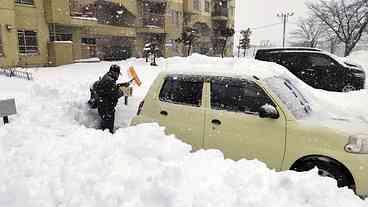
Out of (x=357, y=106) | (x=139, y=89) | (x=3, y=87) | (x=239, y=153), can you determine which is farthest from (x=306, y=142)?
(x=3, y=87)

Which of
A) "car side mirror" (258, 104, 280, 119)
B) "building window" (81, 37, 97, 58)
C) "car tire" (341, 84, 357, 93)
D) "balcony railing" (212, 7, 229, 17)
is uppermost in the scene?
"balcony railing" (212, 7, 229, 17)

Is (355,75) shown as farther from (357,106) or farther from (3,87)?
(3,87)

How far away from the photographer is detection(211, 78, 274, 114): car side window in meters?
4.65

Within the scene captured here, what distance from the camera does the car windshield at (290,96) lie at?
4.61 metres

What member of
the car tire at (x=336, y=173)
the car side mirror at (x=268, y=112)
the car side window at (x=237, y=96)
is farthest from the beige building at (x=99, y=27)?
the car tire at (x=336, y=173)

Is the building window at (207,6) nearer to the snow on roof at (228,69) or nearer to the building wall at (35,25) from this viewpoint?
the building wall at (35,25)

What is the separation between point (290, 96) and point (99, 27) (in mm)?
24498

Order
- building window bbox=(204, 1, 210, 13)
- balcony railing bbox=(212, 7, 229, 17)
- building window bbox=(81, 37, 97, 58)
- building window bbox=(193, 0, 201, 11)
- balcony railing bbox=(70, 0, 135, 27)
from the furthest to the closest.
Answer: balcony railing bbox=(212, 7, 229, 17)
building window bbox=(204, 1, 210, 13)
building window bbox=(193, 0, 201, 11)
balcony railing bbox=(70, 0, 135, 27)
building window bbox=(81, 37, 97, 58)

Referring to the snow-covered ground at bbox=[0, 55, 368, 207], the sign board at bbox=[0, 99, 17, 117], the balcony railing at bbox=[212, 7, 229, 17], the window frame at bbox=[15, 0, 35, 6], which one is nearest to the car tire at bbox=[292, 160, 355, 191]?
the snow-covered ground at bbox=[0, 55, 368, 207]

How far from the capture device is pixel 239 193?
3.16 metres

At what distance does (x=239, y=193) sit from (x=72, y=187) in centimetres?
164

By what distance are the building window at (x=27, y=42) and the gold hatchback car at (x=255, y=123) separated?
18101mm

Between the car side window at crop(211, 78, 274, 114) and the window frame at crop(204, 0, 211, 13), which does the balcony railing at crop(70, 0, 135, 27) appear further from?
the car side window at crop(211, 78, 274, 114)

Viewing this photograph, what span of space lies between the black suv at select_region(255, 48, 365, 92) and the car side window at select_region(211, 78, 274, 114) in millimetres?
9088
